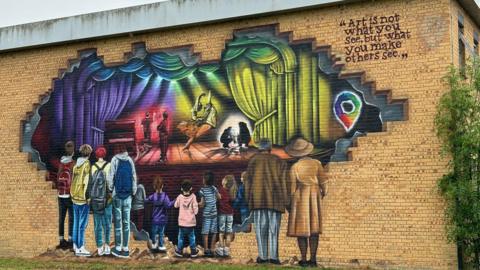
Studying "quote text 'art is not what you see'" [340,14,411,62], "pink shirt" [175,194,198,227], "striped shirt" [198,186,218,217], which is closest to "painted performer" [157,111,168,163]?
"pink shirt" [175,194,198,227]

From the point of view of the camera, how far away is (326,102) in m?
12.8

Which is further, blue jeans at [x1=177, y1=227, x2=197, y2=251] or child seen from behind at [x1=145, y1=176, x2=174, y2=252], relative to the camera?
child seen from behind at [x1=145, y1=176, x2=174, y2=252]

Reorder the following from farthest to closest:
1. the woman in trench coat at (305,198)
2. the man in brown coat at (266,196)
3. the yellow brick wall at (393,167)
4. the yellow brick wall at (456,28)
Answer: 1. the man in brown coat at (266,196)
2. the woman in trench coat at (305,198)
3. the yellow brick wall at (456,28)
4. the yellow brick wall at (393,167)

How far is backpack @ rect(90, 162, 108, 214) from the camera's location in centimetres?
1490

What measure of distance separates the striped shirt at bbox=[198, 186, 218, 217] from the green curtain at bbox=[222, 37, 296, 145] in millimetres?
1480

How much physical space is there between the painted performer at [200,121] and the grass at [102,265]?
2513mm

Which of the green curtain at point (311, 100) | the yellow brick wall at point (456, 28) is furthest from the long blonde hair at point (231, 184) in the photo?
the yellow brick wall at point (456, 28)

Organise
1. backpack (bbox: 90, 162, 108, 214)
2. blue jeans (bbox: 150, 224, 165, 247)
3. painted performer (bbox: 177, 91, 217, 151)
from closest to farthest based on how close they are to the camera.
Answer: painted performer (bbox: 177, 91, 217, 151), blue jeans (bbox: 150, 224, 165, 247), backpack (bbox: 90, 162, 108, 214)

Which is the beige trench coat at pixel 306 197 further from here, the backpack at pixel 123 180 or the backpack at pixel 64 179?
the backpack at pixel 64 179

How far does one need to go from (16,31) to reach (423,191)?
10.7 m

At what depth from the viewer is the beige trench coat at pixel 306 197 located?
12680mm

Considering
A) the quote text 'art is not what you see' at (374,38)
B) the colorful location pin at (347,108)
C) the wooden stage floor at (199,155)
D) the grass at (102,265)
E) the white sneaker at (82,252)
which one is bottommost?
the grass at (102,265)

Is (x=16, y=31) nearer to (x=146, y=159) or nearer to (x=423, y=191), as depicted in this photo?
(x=146, y=159)

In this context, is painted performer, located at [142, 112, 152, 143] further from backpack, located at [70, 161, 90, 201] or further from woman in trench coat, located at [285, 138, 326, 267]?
woman in trench coat, located at [285, 138, 326, 267]
